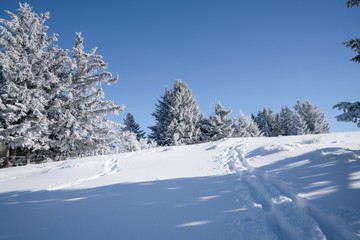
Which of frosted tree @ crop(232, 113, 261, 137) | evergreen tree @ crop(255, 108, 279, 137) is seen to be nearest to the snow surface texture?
frosted tree @ crop(232, 113, 261, 137)

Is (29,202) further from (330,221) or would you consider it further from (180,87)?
(180,87)

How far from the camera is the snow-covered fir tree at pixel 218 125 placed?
1400 inches

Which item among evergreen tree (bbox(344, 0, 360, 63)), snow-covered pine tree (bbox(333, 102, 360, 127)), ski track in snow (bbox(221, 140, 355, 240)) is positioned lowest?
ski track in snow (bbox(221, 140, 355, 240))

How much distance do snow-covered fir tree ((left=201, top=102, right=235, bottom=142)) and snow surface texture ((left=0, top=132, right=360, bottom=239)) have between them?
25.7 metres

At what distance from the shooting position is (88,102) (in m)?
22.2

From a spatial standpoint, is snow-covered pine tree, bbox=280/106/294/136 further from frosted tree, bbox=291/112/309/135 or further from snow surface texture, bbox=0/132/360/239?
snow surface texture, bbox=0/132/360/239

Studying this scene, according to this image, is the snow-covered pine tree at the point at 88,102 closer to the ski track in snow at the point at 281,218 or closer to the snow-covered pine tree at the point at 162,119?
the snow-covered pine tree at the point at 162,119

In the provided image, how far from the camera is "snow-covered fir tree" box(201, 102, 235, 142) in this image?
35562 millimetres

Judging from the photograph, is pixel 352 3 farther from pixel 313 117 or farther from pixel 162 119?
pixel 313 117

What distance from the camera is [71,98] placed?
21438 millimetres

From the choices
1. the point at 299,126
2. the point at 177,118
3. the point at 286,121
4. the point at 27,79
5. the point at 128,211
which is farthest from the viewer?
the point at 286,121

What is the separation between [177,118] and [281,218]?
29.3 metres

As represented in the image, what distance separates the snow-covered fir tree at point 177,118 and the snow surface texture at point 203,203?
22.1 m

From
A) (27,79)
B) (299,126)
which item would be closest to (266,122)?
(299,126)
